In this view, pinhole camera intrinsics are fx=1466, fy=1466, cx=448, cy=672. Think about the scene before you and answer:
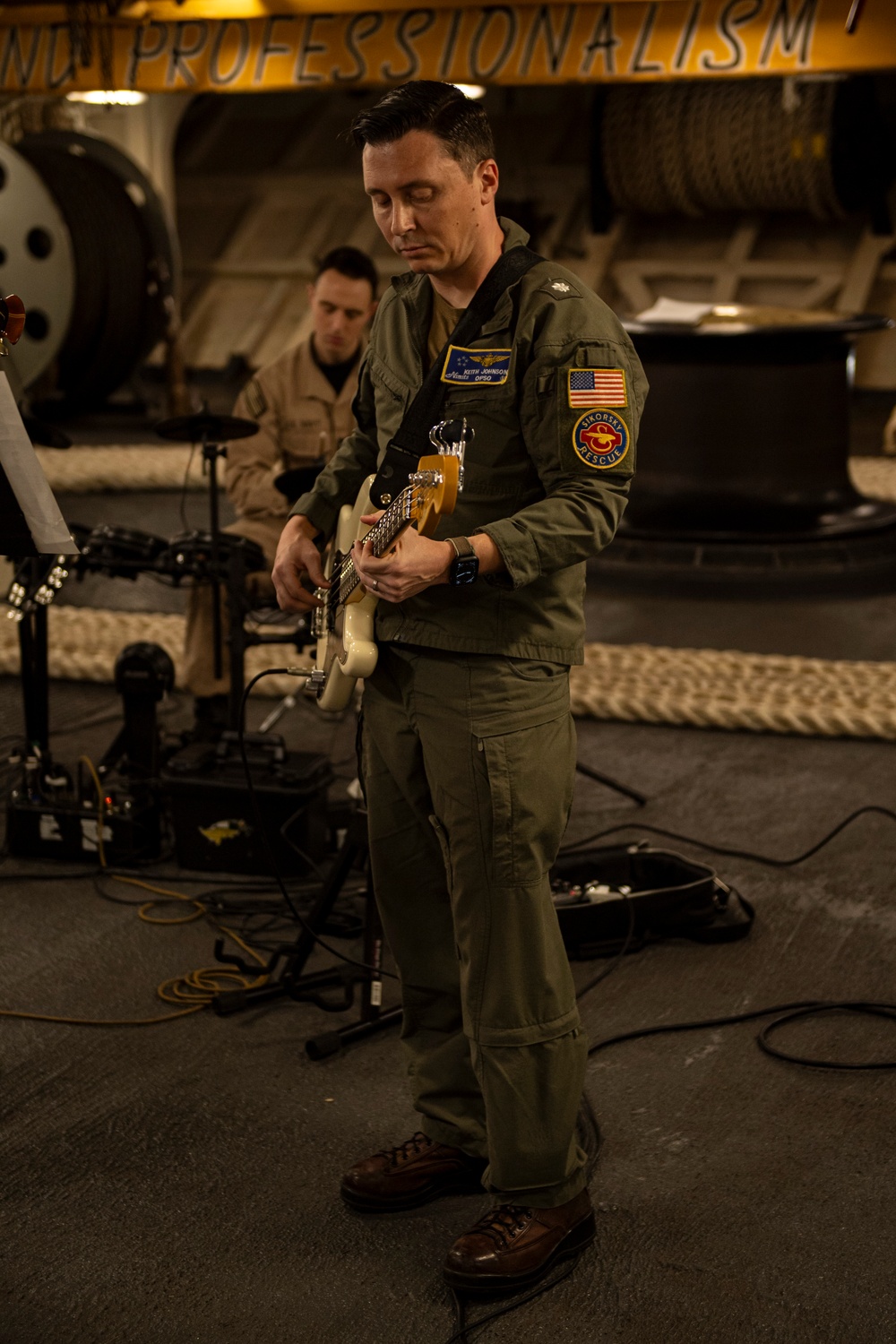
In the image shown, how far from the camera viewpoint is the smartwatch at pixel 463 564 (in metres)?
1.96

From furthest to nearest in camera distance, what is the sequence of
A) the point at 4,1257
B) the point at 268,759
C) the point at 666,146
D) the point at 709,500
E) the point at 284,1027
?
the point at 666,146
the point at 709,500
the point at 268,759
the point at 284,1027
the point at 4,1257

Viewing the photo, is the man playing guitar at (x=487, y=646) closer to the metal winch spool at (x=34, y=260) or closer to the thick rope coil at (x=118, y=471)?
the thick rope coil at (x=118, y=471)

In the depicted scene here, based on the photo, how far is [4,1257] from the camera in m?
2.31

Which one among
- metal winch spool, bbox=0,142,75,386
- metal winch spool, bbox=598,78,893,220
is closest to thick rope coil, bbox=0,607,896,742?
metal winch spool, bbox=0,142,75,386

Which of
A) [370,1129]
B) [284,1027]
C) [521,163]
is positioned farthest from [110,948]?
[521,163]

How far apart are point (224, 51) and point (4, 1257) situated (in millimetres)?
7999

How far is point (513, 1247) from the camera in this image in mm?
2213

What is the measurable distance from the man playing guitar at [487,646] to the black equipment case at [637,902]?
1.01 metres

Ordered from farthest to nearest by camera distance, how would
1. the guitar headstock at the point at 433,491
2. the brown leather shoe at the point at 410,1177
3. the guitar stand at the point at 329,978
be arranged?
the guitar stand at the point at 329,978 → the brown leather shoe at the point at 410,1177 → the guitar headstock at the point at 433,491

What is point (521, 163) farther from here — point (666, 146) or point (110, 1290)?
point (110, 1290)

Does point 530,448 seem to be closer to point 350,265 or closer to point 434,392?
point 434,392

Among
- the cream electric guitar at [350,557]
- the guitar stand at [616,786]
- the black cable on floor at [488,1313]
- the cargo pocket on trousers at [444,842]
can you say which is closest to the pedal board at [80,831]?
the guitar stand at [616,786]

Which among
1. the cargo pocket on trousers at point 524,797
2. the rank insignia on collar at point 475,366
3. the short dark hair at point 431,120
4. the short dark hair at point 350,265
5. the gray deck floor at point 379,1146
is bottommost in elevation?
the gray deck floor at point 379,1146

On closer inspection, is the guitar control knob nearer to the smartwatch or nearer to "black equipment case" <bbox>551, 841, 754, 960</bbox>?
the smartwatch
